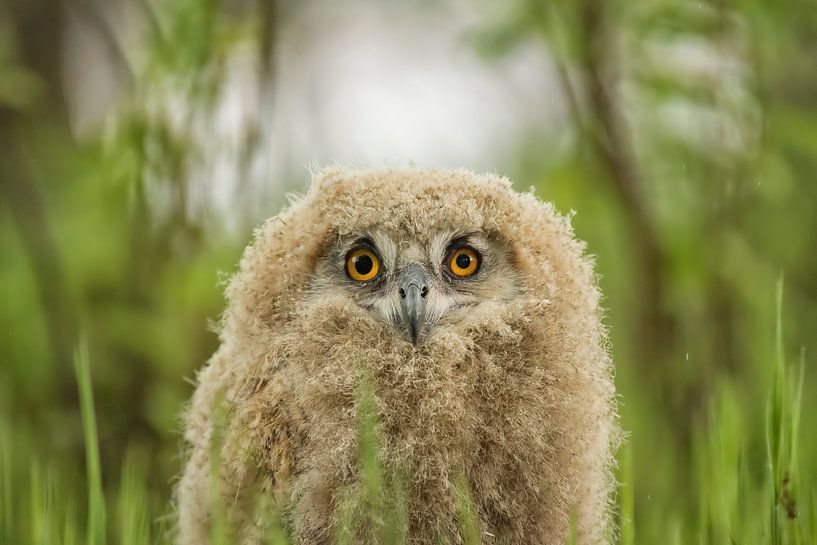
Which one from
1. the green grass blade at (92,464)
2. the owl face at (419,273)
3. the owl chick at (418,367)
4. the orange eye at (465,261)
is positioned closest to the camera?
the green grass blade at (92,464)

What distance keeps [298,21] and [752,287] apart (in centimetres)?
260

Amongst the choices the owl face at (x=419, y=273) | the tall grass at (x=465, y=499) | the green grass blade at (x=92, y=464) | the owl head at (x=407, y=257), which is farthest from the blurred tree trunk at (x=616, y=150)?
the green grass blade at (x=92, y=464)

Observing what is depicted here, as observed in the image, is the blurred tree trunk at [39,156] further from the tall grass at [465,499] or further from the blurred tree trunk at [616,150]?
the blurred tree trunk at [616,150]

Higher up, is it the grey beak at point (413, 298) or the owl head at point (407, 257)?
the owl head at point (407, 257)

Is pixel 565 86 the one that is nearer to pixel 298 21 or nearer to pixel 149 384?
pixel 298 21

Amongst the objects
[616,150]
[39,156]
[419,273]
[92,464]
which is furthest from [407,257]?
[39,156]

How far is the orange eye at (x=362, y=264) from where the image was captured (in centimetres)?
255

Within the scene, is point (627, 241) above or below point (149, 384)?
above

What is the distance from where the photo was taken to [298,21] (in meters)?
4.82

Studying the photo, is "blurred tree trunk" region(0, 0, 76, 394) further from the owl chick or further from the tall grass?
the owl chick

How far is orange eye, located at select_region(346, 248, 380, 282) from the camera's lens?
2555 millimetres

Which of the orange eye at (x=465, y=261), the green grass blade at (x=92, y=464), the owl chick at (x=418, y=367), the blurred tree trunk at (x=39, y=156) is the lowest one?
the green grass blade at (x=92, y=464)

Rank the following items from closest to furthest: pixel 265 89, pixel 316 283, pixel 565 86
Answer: pixel 316 283
pixel 265 89
pixel 565 86

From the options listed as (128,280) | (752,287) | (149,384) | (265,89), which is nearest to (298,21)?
(265,89)
